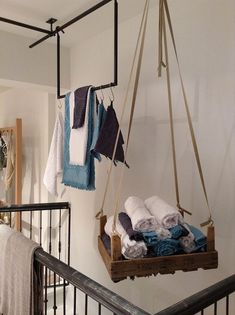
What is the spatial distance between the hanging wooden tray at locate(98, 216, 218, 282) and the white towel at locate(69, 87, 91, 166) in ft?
2.65

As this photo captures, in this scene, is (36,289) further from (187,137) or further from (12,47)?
(12,47)

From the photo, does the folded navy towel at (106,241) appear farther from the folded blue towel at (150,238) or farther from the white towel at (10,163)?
the white towel at (10,163)

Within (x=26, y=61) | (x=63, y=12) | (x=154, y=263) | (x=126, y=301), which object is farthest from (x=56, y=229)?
(x=126, y=301)

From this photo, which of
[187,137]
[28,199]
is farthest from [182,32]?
[28,199]

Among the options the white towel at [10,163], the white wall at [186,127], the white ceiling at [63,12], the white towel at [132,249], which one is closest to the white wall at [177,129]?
the white wall at [186,127]

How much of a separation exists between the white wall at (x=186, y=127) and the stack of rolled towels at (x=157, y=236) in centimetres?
55

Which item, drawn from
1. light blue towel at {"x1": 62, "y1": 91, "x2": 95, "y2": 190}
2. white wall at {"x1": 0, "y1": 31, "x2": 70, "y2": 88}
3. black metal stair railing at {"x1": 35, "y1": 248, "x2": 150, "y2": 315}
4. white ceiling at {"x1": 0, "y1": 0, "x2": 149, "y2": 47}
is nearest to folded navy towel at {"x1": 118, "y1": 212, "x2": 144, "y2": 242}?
black metal stair railing at {"x1": 35, "y1": 248, "x2": 150, "y2": 315}

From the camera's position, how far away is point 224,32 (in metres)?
1.80

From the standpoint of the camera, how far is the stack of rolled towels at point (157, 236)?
4.23ft

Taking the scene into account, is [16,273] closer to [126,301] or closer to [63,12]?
[126,301]

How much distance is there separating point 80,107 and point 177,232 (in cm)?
110

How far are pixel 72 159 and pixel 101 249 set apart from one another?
0.78 metres

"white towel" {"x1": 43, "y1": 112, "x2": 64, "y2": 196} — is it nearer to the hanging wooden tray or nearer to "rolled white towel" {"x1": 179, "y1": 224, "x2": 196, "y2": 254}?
the hanging wooden tray

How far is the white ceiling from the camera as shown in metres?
2.21
